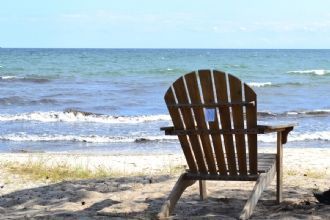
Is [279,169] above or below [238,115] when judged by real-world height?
below

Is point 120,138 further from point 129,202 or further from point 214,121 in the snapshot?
point 214,121

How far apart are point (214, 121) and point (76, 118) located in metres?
13.1

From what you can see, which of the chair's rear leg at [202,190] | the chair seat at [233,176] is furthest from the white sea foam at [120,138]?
the chair seat at [233,176]

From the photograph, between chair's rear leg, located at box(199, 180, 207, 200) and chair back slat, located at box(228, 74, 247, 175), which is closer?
chair back slat, located at box(228, 74, 247, 175)

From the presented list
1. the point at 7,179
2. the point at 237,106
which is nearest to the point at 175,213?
the point at 237,106

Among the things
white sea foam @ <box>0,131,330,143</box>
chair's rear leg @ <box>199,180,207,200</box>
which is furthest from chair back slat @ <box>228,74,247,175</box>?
white sea foam @ <box>0,131,330,143</box>

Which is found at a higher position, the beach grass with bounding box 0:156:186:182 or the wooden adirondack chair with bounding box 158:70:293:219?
the wooden adirondack chair with bounding box 158:70:293:219

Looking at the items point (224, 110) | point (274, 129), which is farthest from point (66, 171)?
point (274, 129)

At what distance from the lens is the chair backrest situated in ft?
15.8

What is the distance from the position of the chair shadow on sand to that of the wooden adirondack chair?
0.30m

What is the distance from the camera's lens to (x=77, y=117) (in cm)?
1786

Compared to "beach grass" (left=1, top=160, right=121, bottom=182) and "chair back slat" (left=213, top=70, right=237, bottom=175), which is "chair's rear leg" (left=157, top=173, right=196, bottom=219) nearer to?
"chair back slat" (left=213, top=70, right=237, bottom=175)

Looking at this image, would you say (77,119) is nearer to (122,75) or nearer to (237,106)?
(237,106)

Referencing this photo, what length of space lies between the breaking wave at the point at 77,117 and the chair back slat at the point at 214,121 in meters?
11.5
